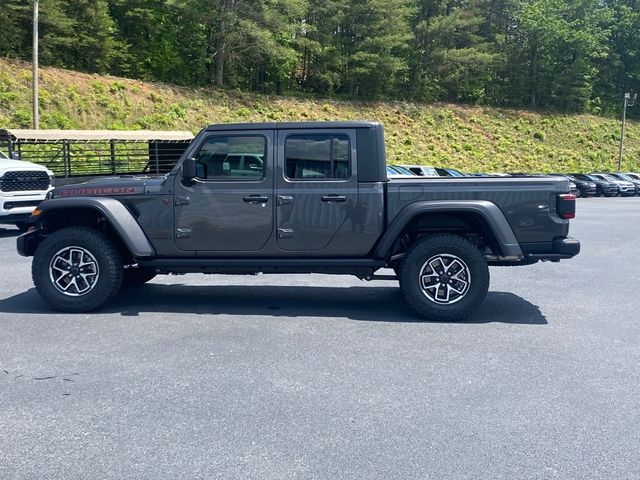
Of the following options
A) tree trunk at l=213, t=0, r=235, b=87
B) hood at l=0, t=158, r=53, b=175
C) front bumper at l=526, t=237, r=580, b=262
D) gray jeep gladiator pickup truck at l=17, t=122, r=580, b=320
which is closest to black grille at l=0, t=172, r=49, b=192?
hood at l=0, t=158, r=53, b=175

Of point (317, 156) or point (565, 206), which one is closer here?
point (565, 206)

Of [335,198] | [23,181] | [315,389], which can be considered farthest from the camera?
[23,181]

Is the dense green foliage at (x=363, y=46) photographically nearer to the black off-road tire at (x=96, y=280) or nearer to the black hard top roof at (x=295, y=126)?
the black off-road tire at (x=96, y=280)

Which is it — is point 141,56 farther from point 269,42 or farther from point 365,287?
point 365,287

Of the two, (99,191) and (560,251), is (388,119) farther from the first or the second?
(99,191)

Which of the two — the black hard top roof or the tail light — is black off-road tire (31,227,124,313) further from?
the tail light

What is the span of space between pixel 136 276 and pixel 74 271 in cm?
118

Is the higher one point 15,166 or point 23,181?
point 15,166

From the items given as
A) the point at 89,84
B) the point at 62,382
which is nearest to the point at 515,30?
the point at 89,84

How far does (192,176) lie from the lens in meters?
6.63

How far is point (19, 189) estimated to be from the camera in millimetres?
13391

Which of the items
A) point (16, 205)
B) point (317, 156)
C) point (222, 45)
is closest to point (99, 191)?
point (317, 156)

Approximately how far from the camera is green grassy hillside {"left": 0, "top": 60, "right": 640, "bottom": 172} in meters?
36.2

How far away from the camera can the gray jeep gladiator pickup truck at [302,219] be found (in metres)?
6.56
